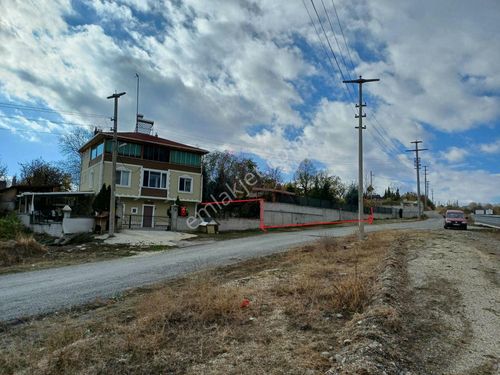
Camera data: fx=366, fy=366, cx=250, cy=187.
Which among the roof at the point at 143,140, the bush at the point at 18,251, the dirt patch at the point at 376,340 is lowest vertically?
the bush at the point at 18,251

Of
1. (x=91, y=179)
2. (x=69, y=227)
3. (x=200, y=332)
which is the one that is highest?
(x=91, y=179)

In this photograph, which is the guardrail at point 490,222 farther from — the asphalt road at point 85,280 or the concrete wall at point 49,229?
the concrete wall at point 49,229

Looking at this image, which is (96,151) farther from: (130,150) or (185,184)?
(185,184)

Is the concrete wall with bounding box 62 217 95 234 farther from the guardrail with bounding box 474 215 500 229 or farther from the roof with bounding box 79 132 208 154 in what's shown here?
the guardrail with bounding box 474 215 500 229

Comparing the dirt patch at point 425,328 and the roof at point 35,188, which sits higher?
the roof at point 35,188

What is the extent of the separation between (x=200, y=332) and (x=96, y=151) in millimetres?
34054

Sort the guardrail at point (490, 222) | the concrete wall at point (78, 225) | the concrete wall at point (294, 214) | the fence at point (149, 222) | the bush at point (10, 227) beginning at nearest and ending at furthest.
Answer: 1. the concrete wall at point (78, 225)
2. the bush at point (10, 227)
3. the fence at point (149, 222)
4. the concrete wall at point (294, 214)
5. the guardrail at point (490, 222)

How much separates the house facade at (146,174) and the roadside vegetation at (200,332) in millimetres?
25417

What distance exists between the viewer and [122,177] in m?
33.5

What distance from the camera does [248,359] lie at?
14.1 ft

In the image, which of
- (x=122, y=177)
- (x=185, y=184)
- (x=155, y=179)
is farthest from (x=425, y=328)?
(x=185, y=184)

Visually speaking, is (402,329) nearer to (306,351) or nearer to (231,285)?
(306,351)

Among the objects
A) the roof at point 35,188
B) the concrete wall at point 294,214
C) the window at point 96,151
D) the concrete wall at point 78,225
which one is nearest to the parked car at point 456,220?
the concrete wall at point 294,214

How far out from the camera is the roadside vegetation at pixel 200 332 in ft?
13.8
